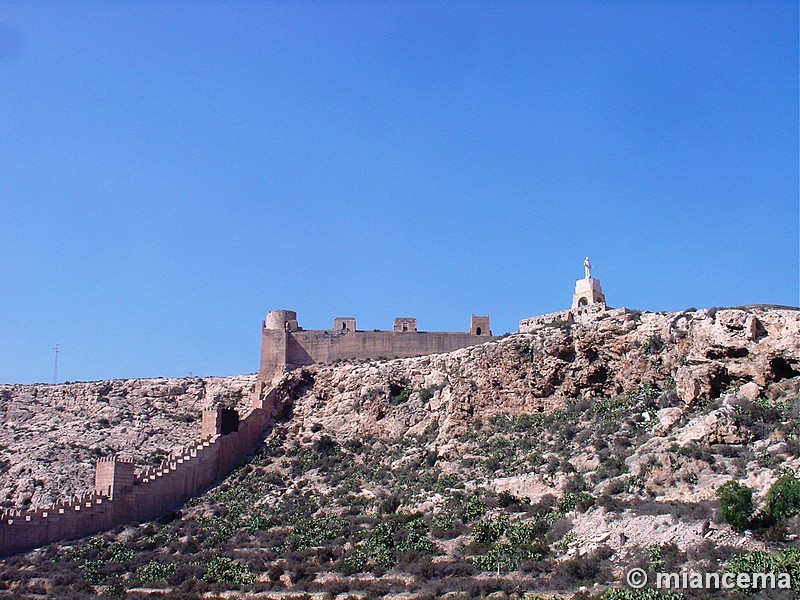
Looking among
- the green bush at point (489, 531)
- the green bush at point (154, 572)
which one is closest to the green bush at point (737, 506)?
the green bush at point (489, 531)

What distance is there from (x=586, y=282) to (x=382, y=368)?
35.4 ft

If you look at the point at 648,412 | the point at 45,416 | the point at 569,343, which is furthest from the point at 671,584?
the point at 45,416

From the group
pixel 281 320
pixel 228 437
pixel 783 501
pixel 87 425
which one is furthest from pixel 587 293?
pixel 87 425

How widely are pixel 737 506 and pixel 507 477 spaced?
10.3 m

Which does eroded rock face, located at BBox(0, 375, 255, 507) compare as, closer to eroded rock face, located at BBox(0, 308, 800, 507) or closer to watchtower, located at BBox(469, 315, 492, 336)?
eroded rock face, located at BBox(0, 308, 800, 507)

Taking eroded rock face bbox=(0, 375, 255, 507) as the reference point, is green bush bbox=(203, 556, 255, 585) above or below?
below

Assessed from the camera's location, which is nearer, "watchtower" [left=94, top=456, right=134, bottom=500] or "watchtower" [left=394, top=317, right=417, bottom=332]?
"watchtower" [left=94, top=456, right=134, bottom=500]

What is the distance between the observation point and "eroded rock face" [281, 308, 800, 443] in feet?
110

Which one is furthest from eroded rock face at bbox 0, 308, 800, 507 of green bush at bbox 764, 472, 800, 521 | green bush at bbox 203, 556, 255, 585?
green bush at bbox 203, 556, 255, 585

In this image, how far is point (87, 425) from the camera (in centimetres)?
4828

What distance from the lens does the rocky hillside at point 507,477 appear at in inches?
1025

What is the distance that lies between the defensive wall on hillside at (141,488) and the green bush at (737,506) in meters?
22.4

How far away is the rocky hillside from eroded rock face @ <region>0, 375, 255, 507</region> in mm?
6361

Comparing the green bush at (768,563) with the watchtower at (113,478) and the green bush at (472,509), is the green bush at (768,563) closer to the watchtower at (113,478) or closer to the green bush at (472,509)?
the green bush at (472,509)
